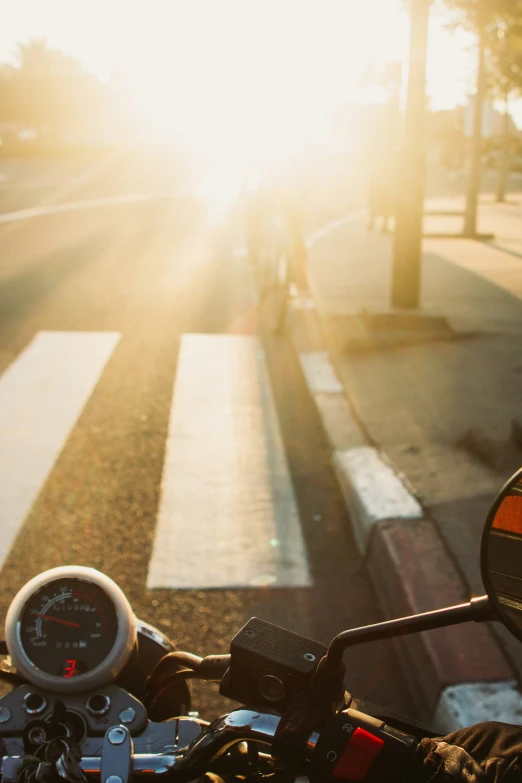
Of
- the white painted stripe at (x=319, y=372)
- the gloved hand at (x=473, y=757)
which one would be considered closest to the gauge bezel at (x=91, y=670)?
the gloved hand at (x=473, y=757)

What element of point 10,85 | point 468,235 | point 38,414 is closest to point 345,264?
point 468,235

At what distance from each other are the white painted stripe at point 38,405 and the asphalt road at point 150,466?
0.07 metres

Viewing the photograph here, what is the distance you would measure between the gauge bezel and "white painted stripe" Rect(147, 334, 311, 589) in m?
2.16

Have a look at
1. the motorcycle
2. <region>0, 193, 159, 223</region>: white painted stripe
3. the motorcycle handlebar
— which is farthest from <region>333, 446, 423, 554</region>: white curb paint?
<region>0, 193, 159, 223</region>: white painted stripe

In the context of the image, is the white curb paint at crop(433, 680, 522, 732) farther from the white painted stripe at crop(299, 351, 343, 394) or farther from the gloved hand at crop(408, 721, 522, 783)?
the white painted stripe at crop(299, 351, 343, 394)

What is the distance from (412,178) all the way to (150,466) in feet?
12.7

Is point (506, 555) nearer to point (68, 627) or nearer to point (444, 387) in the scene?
point (68, 627)

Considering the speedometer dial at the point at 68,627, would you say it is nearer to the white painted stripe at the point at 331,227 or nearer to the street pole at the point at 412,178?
the street pole at the point at 412,178

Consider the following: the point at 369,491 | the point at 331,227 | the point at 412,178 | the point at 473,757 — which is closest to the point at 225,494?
the point at 369,491

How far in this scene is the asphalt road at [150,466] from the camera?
3.72m

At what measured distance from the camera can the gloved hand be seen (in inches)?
45.4

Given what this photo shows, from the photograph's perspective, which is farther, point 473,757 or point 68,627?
point 68,627

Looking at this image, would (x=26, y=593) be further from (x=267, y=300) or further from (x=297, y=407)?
(x=267, y=300)

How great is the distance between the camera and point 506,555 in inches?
45.5
